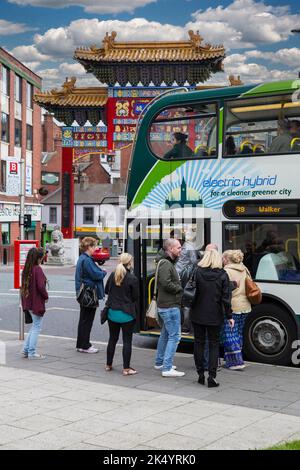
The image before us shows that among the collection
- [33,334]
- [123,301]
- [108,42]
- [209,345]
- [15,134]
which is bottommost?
[33,334]

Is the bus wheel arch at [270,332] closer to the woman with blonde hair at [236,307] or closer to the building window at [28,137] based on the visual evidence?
the woman with blonde hair at [236,307]

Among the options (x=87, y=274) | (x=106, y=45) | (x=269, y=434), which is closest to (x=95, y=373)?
(x=87, y=274)

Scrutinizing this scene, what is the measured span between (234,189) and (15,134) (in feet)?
137

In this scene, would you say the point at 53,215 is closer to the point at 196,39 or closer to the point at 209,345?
the point at 196,39

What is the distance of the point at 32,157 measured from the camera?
54188mm

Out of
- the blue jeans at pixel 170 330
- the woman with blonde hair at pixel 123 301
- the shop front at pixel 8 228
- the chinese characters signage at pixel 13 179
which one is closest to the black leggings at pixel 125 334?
the woman with blonde hair at pixel 123 301

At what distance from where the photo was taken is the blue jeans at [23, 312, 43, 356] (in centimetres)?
1087

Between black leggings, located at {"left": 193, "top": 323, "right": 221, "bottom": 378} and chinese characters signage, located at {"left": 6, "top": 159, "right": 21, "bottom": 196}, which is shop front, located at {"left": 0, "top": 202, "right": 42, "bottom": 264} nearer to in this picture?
chinese characters signage, located at {"left": 6, "top": 159, "right": 21, "bottom": 196}

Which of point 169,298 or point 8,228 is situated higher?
point 8,228

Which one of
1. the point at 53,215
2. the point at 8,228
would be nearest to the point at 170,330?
the point at 8,228

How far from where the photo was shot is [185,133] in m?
11.4

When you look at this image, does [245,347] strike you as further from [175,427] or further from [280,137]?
[175,427]

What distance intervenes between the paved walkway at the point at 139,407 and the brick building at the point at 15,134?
3433 centimetres

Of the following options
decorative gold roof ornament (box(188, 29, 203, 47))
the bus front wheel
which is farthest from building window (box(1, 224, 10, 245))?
the bus front wheel
